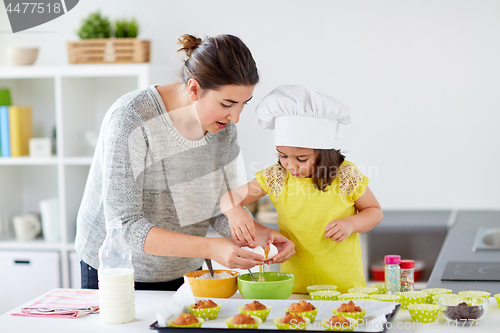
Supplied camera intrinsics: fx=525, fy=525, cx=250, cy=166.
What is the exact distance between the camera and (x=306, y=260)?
1.56 m

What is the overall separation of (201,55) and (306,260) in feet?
2.19

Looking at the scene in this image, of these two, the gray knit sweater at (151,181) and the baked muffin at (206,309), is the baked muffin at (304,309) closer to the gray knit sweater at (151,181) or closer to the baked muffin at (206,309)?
the baked muffin at (206,309)

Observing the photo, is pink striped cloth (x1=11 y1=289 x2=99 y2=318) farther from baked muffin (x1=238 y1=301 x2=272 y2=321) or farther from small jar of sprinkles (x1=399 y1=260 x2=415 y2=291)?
small jar of sprinkles (x1=399 y1=260 x2=415 y2=291)

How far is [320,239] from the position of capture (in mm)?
1562

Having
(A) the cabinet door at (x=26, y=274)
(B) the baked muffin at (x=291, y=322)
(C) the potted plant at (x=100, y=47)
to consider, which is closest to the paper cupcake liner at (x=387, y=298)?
(B) the baked muffin at (x=291, y=322)

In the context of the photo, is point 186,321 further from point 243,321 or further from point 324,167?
point 324,167

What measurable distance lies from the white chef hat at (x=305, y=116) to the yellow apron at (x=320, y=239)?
5.6 inches

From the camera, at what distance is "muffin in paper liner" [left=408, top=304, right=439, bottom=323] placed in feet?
3.67

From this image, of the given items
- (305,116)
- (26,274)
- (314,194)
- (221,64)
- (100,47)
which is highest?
(100,47)

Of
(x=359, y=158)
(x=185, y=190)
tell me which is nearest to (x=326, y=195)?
(x=185, y=190)

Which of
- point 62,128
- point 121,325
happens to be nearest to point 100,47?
point 62,128

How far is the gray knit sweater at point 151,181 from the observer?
1340mm

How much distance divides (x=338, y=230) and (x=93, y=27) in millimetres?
1763

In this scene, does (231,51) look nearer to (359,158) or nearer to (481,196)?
(359,158)
